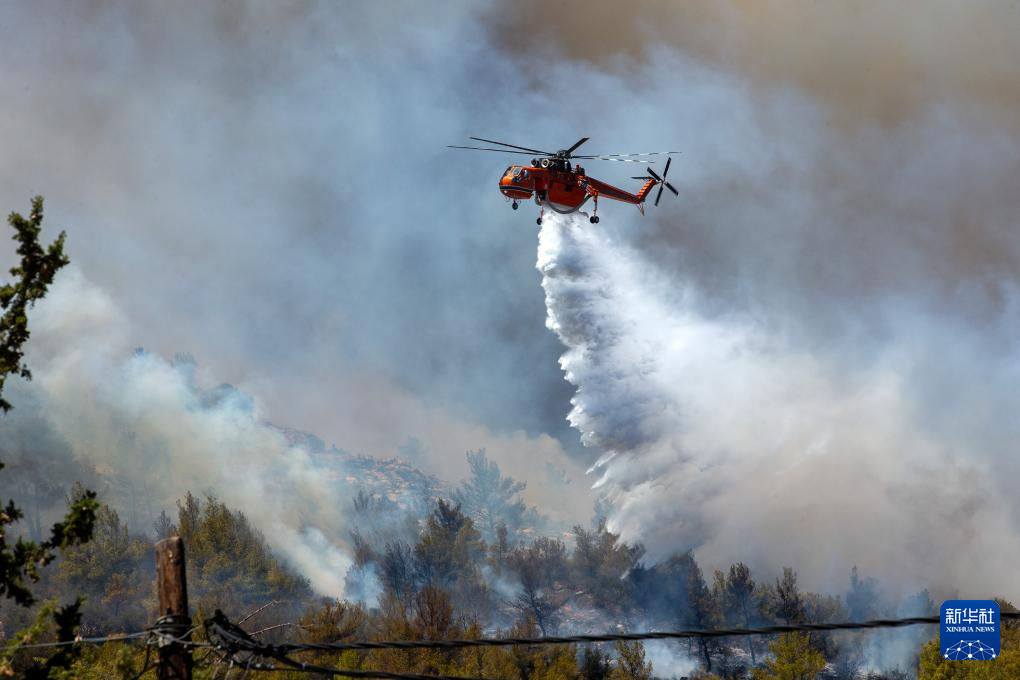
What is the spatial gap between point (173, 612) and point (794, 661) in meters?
111

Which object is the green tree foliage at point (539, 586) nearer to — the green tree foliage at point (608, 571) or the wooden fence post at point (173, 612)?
the green tree foliage at point (608, 571)

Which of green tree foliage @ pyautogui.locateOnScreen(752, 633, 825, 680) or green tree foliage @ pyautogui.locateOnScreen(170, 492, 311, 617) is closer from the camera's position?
green tree foliage @ pyautogui.locateOnScreen(752, 633, 825, 680)

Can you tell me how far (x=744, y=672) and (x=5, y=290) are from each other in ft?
456

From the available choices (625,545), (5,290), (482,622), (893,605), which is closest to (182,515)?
(482,622)

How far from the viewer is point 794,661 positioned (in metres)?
116

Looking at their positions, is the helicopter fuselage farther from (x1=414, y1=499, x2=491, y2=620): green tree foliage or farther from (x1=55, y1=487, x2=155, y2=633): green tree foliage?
(x1=414, y1=499, x2=491, y2=620): green tree foliage

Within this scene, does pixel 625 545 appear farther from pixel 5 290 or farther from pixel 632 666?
pixel 5 290

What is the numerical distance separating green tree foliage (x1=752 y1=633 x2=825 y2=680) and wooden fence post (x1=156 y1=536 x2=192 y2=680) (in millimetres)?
105317

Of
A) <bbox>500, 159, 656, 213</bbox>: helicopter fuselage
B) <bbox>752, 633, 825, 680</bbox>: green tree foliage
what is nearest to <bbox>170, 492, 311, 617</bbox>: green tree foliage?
<bbox>752, 633, 825, 680</bbox>: green tree foliage

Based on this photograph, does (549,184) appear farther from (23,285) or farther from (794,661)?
(794,661)

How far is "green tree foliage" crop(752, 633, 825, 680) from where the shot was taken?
11188 centimetres

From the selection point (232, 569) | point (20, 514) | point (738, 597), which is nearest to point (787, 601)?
point (738, 597)

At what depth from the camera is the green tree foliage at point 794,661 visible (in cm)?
11188

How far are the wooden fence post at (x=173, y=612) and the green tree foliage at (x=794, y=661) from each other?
105317 mm
